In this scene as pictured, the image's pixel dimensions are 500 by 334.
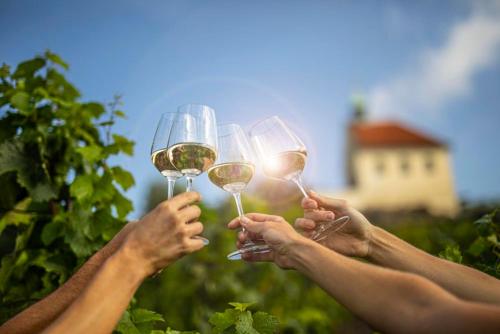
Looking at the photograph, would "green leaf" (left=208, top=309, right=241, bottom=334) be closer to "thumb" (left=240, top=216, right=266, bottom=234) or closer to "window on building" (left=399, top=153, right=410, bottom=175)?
"thumb" (left=240, top=216, right=266, bottom=234)

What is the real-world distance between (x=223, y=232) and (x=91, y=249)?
4.73 metres

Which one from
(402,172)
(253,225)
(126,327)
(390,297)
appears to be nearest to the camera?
(390,297)

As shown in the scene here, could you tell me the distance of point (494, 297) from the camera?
1.81 metres

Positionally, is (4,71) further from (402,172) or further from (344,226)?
(402,172)

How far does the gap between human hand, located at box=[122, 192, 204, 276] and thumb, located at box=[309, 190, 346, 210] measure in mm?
832

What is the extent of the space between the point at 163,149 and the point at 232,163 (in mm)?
334

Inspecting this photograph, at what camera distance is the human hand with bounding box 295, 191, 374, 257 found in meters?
2.29

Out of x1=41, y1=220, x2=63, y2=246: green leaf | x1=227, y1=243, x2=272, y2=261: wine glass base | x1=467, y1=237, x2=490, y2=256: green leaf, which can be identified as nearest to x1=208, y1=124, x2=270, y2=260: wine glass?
x1=227, y1=243, x2=272, y2=261: wine glass base

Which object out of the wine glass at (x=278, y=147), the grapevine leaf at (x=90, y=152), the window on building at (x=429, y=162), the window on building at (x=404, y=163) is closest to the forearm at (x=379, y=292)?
the wine glass at (x=278, y=147)

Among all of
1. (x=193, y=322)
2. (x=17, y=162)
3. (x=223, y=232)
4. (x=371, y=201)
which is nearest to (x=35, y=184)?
(x=17, y=162)

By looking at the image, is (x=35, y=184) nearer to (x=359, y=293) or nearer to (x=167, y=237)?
(x=167, y=237)

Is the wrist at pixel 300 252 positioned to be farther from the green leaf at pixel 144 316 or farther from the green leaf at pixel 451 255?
the green leaf at pixel 451 255

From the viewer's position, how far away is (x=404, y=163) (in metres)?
55.8


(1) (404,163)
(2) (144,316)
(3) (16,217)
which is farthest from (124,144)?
(1) (404,163)
